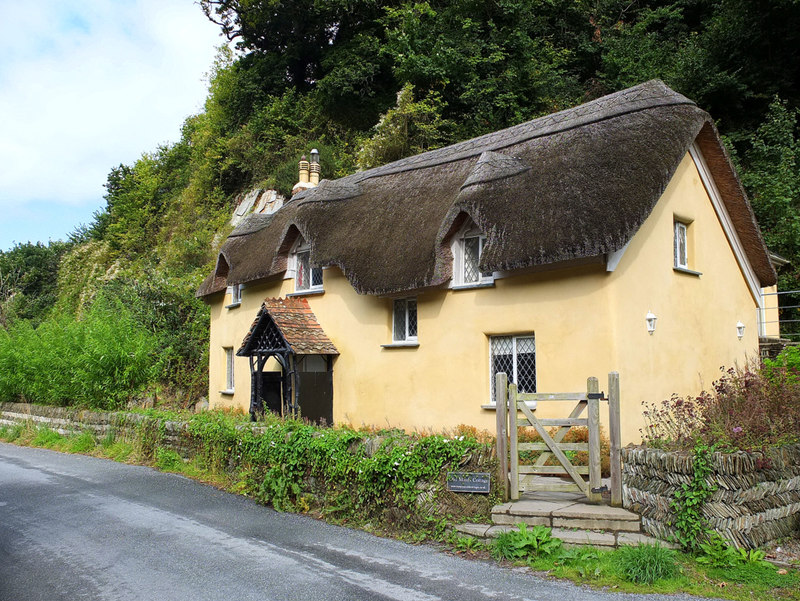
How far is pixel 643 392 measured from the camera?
1136 centimetres

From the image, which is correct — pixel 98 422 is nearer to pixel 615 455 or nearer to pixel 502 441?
pixel 502 441

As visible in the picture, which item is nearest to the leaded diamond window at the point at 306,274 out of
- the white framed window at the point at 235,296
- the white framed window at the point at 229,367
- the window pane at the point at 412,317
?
the white framed window at the point at 235,296

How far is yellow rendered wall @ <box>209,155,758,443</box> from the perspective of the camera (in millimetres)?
11211

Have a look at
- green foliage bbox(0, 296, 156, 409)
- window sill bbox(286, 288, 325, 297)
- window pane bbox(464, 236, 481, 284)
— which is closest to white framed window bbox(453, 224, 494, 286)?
A: window pane bbox(464, 236, 481, 284)

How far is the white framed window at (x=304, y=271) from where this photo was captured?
16.8 meters

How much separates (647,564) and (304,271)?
12.2 m

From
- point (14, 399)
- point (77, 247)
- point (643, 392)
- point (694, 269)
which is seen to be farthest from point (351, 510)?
point (77, 247)

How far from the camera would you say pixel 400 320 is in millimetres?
14570

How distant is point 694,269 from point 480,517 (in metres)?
8.40

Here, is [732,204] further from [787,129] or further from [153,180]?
[153,180]

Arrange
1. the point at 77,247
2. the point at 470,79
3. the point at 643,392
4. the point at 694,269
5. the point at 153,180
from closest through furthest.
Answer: the point at 643,392
the point at 694,269
the point at 470,79
the point at 153,180
the point at 77,247

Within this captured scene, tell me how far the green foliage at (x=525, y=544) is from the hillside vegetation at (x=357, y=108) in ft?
42.4

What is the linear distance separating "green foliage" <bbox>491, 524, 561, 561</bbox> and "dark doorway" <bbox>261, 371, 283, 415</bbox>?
9.85m

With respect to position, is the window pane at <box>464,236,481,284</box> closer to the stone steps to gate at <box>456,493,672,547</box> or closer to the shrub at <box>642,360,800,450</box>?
the shrub at <box>642,360,800,450</box>
